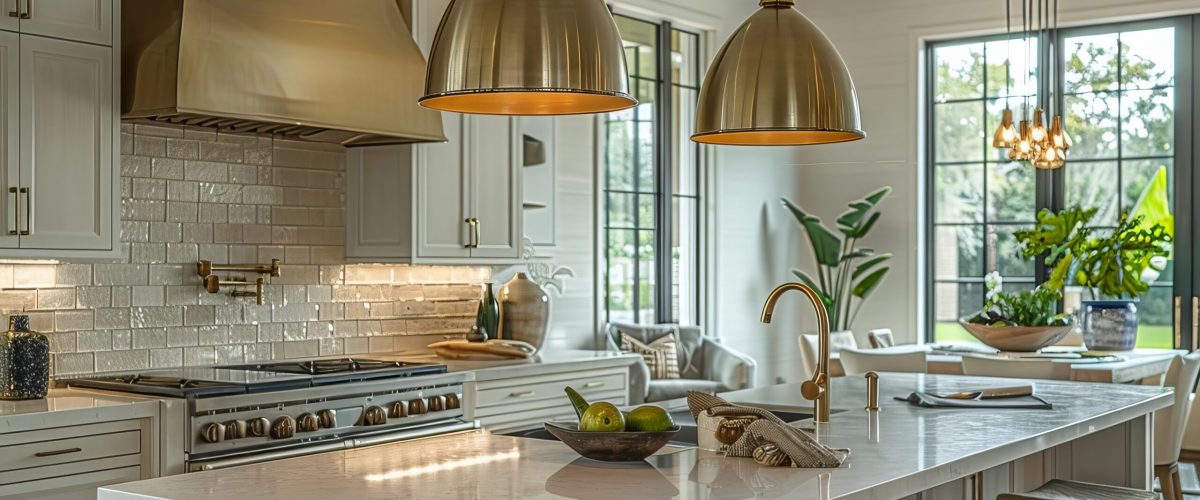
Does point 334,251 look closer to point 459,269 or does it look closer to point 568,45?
point 459,269

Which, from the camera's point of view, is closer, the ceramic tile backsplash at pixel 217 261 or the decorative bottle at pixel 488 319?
the ceramic tile backsplash at pixel 217 261

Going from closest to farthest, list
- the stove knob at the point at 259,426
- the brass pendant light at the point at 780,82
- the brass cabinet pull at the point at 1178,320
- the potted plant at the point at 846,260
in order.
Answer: the brass pendant light at the point at 780,82
the stove knob at the point at 259,426
the brass cabinet pull at the point at 1178,320
the potted plant at the point at 846,260

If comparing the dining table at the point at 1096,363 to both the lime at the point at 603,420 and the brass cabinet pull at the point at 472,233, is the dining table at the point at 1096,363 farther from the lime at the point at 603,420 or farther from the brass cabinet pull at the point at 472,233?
Answer: the lime at the point at 603,420

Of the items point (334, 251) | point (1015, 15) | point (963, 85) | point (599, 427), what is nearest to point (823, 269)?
point (963, 85)

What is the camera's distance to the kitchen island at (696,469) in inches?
85.9

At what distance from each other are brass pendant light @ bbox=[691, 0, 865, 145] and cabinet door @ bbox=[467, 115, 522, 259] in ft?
9.01

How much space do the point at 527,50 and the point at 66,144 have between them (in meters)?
2.44

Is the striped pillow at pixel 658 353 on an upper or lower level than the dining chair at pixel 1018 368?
lower

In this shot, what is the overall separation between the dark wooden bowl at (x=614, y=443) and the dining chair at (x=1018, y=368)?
11.0ft

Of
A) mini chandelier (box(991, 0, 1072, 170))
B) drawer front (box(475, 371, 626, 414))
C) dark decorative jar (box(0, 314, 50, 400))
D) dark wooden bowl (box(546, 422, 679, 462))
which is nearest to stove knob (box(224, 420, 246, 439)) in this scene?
dark decorative jar (box(0, 314, 50, 400))

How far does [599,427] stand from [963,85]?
702 centimetres

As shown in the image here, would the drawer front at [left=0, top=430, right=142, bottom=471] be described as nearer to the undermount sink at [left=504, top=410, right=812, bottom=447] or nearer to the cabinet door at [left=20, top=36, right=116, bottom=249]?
the cabinet door at [left=20, top=36, right=116, bottom=249]

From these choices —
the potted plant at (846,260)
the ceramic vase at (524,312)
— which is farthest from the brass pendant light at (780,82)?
the potted plant at (846,260)

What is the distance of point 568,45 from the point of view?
2197 millimetres
